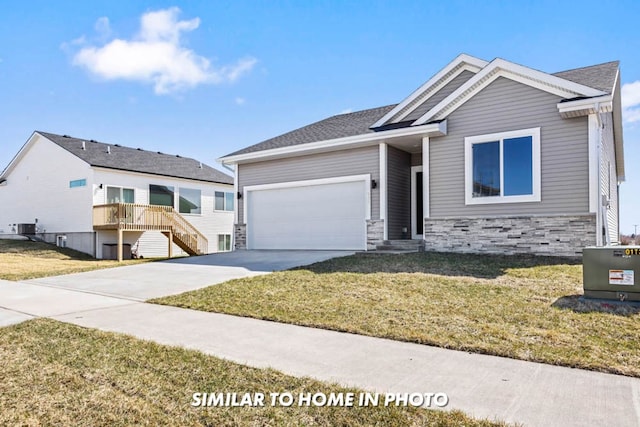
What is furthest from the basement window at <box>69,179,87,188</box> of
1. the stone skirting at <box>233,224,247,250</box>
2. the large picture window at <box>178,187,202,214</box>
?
the stone skirting at <box>233,224,247,250</box>

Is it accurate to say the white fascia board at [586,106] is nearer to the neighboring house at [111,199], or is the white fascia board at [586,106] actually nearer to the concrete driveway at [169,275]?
the concrete driveway at [169,275]

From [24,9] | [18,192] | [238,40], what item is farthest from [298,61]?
[18,192]

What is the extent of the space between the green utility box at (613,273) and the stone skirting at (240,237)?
12728 mm

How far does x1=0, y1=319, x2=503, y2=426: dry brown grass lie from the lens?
2957 millimetres

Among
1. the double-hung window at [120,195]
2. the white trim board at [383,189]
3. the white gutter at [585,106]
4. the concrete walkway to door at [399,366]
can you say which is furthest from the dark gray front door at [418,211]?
the double-hung window at [120,195]

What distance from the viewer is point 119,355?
4410 mm

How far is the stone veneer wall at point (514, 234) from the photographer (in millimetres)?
10578

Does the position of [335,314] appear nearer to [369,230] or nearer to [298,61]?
[369,230]

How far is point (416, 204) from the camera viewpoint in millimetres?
14875

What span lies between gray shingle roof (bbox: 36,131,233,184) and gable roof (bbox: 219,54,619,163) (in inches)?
299

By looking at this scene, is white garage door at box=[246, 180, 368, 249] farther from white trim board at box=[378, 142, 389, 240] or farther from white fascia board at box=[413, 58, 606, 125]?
white fascia board at box=[413, 58, 606, 125]

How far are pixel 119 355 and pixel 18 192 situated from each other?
26202 mm

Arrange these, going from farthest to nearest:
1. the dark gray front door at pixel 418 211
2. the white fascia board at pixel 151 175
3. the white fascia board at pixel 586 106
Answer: the white fascia board at pixel 151 175
the dark gray front door at pixel 418 211
the white fascia board at pixel 586 106

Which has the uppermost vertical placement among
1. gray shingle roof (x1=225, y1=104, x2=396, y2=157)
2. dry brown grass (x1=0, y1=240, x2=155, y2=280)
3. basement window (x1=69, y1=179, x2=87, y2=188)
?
gray shingle roof (x1=225, y1=104, x2=396, y2=157)
